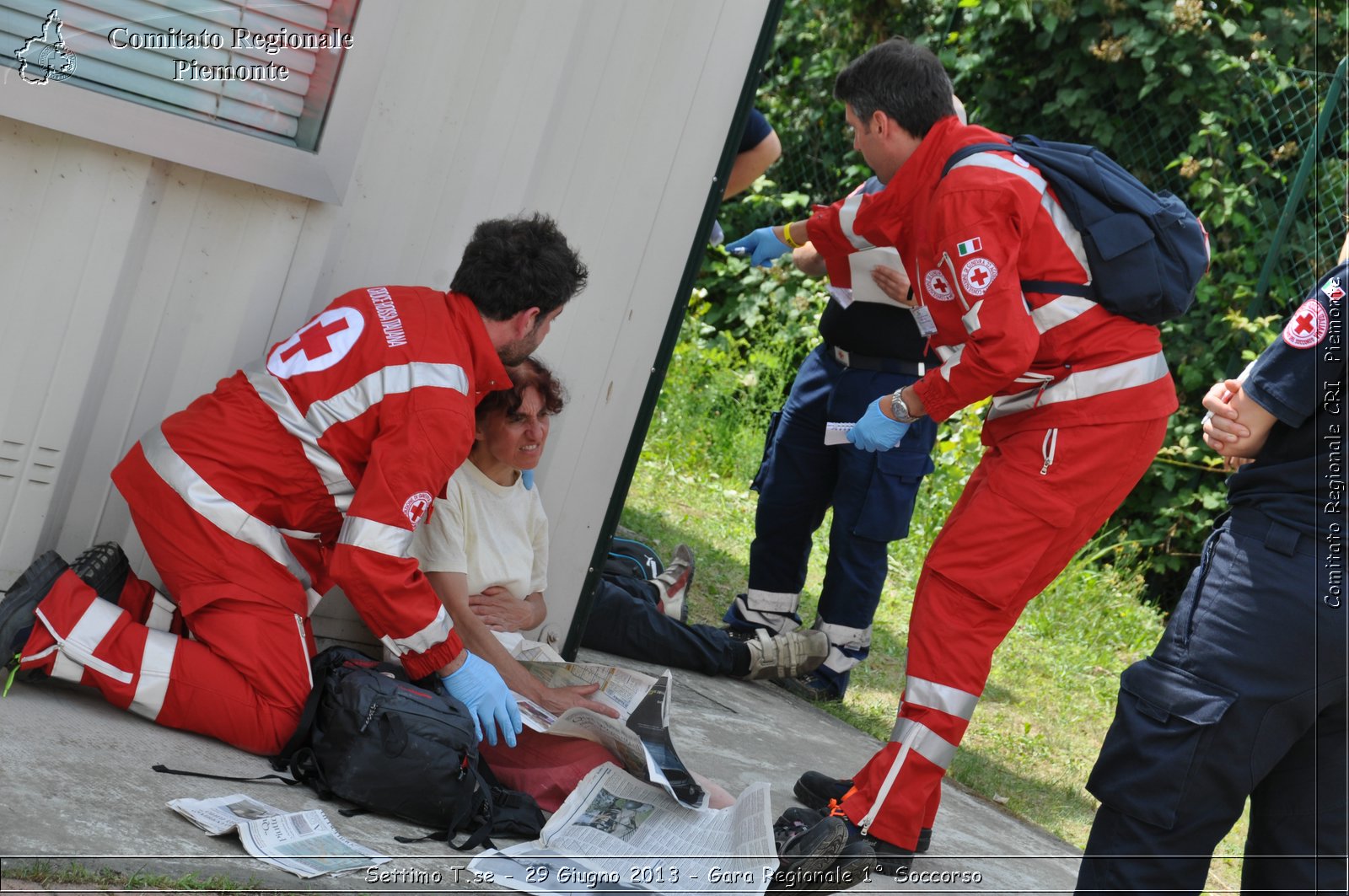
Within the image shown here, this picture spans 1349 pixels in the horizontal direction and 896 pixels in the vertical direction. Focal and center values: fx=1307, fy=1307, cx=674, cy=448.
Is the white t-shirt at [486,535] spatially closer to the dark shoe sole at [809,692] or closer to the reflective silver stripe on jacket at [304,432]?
the reflective silver stripe on jacket at [304,432]

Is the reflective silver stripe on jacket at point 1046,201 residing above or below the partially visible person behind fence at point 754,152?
below

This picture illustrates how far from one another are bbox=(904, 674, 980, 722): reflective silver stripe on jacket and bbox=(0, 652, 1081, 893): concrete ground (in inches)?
16.9

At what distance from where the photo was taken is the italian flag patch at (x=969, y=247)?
306 centimetres

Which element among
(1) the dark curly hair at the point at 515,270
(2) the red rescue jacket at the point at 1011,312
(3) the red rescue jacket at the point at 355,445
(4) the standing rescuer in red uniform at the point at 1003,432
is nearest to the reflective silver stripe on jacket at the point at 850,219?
(2) the red rescue jacket at the point at 1011,312

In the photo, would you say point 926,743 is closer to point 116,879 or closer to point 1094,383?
point 1094,383

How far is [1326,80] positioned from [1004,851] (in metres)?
5.08

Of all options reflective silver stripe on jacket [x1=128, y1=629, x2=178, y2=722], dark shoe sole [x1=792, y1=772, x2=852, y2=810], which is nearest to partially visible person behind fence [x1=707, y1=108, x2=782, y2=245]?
dark shoe sole [x1=792, y1=772, x2=852, y2=810]

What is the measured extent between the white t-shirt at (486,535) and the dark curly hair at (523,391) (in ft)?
0.62
